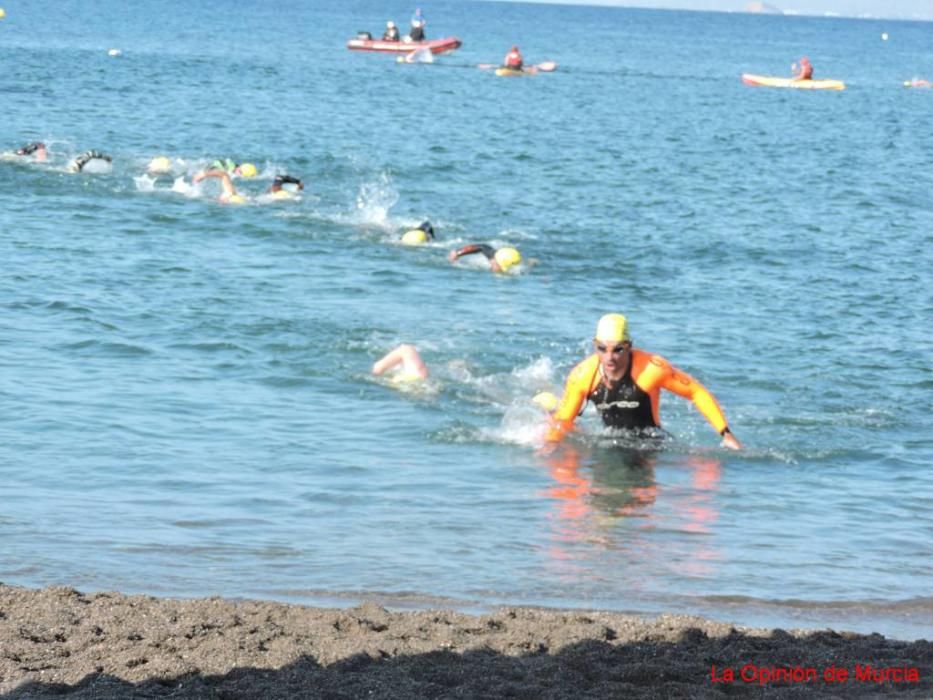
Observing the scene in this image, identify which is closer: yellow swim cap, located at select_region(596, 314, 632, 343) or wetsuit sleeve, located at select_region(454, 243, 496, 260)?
yellow swim cap, located at select_region(596, 314, 632, 343)

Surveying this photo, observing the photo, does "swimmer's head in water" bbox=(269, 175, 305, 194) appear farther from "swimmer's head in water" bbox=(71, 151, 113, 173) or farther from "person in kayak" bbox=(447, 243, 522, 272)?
"person in kayak" bbox=(447, 243, 522, 272)

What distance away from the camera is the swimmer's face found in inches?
448

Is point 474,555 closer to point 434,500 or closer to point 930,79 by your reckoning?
point 434,500

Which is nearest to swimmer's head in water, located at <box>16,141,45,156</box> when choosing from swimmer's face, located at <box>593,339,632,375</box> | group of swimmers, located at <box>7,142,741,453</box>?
group of swimmers, located at <box>7,142,741,453</box>

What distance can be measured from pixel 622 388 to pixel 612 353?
813mm

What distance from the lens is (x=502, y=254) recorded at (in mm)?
20062

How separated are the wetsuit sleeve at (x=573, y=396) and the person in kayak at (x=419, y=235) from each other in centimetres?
973

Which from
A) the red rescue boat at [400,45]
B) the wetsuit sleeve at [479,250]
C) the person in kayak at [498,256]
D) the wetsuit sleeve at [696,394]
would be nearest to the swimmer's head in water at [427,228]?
the person in kayak at [498,256]

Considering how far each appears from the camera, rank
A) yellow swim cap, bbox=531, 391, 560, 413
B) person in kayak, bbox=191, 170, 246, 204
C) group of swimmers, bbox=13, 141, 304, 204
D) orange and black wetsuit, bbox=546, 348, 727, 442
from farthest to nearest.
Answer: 1. group of swimmers, bbox=13, 141, 304, 204
2. person in kayak, bbox=191, 170, 246, 204
3. yellow swim cap, bbox=531, 391, 560, 413
4. orange and black wetsuit, bbox=546, 348, 727, 442

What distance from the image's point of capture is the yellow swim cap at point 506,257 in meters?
20.0

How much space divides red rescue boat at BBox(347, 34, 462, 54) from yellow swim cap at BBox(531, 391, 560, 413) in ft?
182

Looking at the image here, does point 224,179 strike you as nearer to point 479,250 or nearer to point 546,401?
point 479,250

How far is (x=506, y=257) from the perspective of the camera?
20.1 metres

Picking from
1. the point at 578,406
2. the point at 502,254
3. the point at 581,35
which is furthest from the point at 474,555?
the point at 581,35
